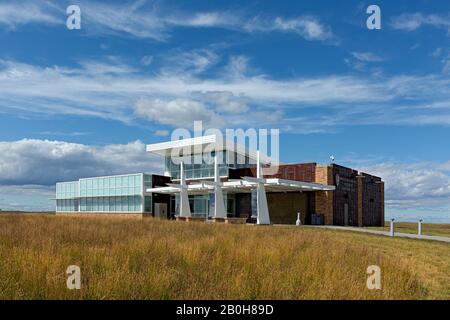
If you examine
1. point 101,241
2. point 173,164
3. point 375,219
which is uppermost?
point 173,164

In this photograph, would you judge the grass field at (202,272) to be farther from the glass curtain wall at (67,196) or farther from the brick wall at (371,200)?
the glass curtain wall at (67,196)

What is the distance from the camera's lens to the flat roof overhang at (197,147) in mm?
40844

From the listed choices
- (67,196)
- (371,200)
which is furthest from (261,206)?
(67,196)

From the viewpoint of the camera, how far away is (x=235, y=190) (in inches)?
1608

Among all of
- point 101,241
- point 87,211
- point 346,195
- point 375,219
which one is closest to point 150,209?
point 87,211

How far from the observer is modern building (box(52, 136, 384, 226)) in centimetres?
3681

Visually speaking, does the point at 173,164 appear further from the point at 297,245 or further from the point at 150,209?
the point at 297,245

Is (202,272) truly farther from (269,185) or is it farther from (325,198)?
(325,198)

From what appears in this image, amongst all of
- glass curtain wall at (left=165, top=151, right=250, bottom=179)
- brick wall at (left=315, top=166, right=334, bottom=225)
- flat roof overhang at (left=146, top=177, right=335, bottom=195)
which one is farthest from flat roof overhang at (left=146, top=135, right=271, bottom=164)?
brick wall at (left=315, top=166, right=334, bottom=225)

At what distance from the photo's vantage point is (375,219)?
153 feet

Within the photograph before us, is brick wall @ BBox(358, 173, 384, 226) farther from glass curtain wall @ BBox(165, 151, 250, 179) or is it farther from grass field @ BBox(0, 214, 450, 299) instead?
grass field @ BBox(0, 214, 450, 299)
